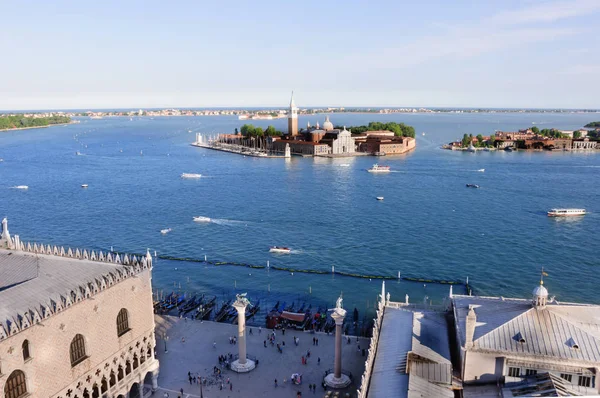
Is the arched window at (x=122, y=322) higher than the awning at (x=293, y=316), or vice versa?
the arched window at (x=122, y=322)

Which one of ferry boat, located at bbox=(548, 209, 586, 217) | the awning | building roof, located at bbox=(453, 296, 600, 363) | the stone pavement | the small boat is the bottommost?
the stone pavement

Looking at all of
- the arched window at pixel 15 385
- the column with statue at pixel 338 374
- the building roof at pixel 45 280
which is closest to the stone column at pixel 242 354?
the column with statue at pixel 338 374

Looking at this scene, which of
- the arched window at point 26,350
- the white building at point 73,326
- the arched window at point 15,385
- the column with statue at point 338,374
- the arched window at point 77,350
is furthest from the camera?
the column with statue at point 338,374

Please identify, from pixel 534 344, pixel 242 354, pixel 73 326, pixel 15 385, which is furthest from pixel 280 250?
pixel 15 385

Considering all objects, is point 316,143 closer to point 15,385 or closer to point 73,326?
point 73,326

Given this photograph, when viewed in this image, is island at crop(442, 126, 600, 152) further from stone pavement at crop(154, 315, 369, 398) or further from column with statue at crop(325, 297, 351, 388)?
column with statue at crop(325, 297, 351, 388)

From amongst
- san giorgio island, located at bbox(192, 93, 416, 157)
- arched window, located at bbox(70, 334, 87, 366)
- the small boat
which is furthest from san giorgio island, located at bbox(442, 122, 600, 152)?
arched window, located at bbox(70, 334, 87, 366)

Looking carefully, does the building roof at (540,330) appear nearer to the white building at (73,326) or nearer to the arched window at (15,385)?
the white building at (73,326)
